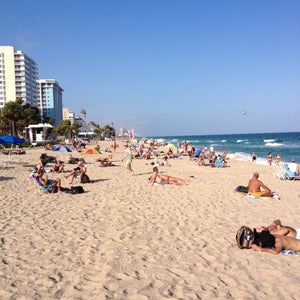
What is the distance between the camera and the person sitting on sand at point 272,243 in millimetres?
4980

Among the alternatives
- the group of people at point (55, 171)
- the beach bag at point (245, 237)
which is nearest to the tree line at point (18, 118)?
the group of people at point (55, 171)

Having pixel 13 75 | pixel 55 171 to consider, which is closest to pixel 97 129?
pixel 13 75

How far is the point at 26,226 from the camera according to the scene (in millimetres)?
6270

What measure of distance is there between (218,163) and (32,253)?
625 inches

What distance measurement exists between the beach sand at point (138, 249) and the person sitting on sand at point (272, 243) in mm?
110

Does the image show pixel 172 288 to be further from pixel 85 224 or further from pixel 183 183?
pixel 183 183

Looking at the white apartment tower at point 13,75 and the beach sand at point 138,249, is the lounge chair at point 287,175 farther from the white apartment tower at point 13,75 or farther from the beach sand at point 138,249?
the white apartment tower at point 13,75

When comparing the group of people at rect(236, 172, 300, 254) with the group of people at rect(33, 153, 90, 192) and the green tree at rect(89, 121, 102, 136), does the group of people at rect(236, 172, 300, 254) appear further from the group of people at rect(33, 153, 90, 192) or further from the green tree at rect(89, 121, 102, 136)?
the green tree at rect(89, 121, 102, 136)

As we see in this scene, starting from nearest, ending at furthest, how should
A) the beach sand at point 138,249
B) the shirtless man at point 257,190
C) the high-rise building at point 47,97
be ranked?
the beach sand at point 138,249 < the shirtless man at point 257,190 < the high-rise building at point 47,97

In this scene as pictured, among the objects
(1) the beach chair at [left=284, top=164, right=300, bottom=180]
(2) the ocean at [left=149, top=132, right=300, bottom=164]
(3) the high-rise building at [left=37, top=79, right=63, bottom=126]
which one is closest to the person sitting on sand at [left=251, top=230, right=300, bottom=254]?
(1) the beach chair at [left=284, top=164, right=300, bottom=180]

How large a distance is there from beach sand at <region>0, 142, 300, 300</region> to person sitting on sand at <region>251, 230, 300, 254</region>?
11 centimetres

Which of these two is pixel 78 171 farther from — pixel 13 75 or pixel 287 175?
pixel 13 75

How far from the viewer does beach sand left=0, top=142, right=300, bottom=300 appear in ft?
12.4

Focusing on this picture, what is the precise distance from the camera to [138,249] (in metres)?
5.06
